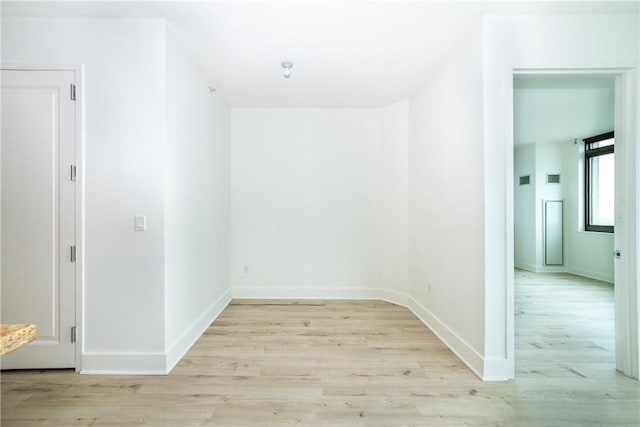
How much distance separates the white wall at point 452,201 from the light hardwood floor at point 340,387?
328 millimetres

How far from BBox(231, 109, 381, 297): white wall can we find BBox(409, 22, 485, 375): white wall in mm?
782

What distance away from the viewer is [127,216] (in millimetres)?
2270

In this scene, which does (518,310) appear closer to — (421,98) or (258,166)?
(421,98)

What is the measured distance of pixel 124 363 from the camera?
2.25 m

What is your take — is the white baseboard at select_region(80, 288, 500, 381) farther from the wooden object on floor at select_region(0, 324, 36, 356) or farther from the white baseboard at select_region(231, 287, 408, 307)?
the wooden object on floor at select_region(0, 324, 36, 356)

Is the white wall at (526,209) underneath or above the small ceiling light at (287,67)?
underneath

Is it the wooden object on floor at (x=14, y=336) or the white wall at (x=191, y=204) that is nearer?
the wooden object on floor at (x=14, y=336)

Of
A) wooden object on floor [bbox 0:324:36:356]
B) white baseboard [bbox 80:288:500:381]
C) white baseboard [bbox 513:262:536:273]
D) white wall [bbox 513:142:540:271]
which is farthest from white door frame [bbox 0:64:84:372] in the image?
white baseboard [bbox 513:262:536:273]

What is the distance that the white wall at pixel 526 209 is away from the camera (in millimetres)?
6320

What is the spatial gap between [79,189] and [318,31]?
221cm

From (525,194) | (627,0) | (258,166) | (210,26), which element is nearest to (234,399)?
(210,26)

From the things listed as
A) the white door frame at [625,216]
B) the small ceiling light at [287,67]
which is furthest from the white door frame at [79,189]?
the white door frame at [625,216]

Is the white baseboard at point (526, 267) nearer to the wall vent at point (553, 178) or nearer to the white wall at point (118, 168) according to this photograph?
the wall vent at point (553, 178)

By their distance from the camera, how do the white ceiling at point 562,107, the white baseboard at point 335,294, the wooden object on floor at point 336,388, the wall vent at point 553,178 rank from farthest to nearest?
the wall vent at point 553,178 < the white baseboard at point 335,294 < the white ceiling at point 562,107 < the wooden object on floor at point 336,388
